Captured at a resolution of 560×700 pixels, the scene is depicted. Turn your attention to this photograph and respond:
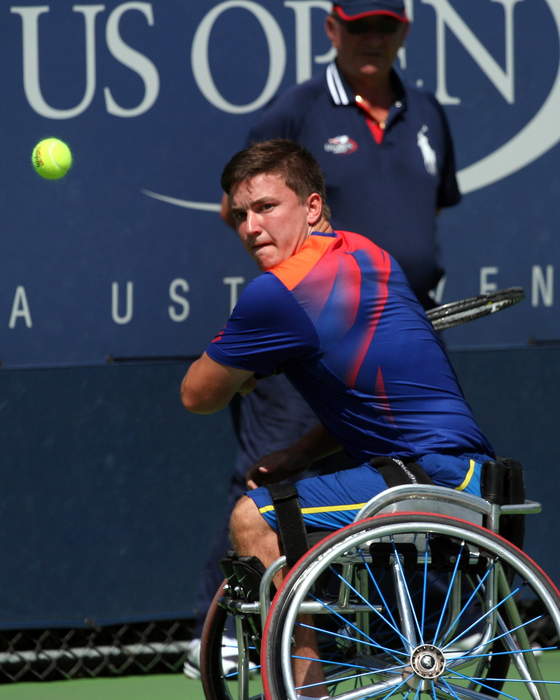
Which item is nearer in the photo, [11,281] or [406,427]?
[406,427]

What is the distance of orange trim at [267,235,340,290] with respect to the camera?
327 centimetres

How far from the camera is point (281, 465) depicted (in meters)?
3.45

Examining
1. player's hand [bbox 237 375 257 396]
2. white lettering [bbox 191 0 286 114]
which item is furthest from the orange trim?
white lettering [bbox 191 0 286 114]

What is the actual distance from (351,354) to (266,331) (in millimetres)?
192

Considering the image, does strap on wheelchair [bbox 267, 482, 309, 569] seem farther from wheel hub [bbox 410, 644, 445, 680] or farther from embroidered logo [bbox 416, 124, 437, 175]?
embroidered logo [bbox 416, 124, 437, 175]

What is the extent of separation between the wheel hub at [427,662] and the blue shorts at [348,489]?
33cm

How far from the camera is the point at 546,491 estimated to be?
15.7 ft

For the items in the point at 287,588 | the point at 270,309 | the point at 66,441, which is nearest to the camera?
the point at 287,588

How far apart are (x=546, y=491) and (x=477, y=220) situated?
2.94 ft

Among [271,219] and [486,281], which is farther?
[486,281]

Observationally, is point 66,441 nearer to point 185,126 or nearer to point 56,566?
point 56,566

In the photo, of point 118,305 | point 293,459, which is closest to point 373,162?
point 118,305

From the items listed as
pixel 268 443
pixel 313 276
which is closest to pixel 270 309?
pixel 313 276

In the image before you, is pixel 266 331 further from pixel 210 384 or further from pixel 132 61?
pixel 132 61
